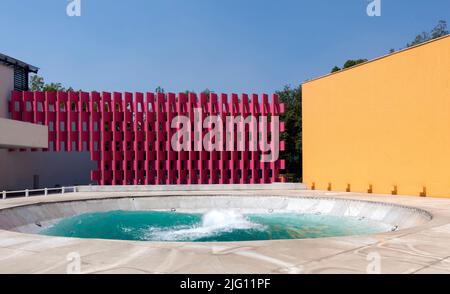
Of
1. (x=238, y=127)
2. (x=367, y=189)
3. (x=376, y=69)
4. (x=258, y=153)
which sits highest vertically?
(x=376, y=69)

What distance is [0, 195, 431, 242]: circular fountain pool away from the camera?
14.3 metres

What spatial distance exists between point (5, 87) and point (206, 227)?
26.3m

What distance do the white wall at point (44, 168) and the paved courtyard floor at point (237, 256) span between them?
23.8 meters

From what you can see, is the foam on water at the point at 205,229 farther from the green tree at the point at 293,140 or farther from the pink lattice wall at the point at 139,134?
the green tree at the point at 293,140

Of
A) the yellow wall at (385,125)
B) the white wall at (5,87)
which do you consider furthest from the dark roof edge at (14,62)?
the yellow wall at (385,125)

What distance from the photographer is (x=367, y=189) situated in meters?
26.2

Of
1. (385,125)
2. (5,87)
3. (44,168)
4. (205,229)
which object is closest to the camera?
(205,229)

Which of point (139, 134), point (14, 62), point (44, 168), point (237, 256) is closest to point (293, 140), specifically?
point (139, 134)

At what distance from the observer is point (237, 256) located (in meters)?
7.47

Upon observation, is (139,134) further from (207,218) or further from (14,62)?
(207,218)

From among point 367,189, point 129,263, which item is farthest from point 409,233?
point 367,189

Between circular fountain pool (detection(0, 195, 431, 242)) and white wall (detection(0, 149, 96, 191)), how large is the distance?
13211 mm
